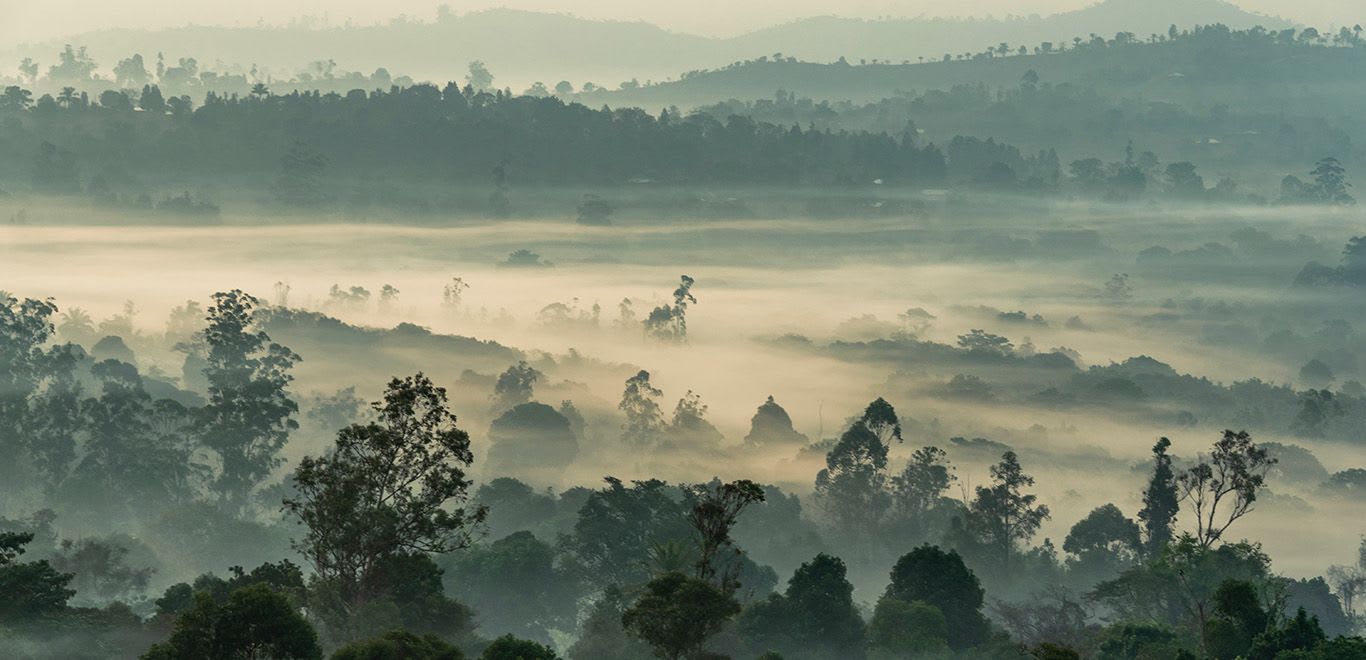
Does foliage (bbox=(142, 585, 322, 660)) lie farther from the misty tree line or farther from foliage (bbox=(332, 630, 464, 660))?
foliage (bbox=(332, 630, 464, 660))

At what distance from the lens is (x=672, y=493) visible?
472 ft

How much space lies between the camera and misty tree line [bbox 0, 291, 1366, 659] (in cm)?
6662

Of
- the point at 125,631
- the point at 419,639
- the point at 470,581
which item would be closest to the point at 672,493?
the point at 470,581

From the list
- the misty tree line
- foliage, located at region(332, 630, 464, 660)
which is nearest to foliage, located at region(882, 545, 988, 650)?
the misty tree line

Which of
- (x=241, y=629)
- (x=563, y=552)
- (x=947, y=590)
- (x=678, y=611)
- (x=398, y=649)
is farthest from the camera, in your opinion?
(x=563, y=552)

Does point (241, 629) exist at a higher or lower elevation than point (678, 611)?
higher

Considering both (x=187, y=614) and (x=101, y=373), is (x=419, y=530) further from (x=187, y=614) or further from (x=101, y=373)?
(x=101, y=373)

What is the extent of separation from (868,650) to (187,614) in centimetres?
3957

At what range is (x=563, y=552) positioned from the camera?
4257 inches

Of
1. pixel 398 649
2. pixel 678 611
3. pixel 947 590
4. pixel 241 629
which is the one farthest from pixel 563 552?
pixel 241 629

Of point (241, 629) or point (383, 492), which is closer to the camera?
point (241, 629)

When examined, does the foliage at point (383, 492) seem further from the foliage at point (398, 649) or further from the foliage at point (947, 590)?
the foliage at point (947, 590)

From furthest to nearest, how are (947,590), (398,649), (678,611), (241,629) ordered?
(947,590), (678,611), (398,649), (241,629)

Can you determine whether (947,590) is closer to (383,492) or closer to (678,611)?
(678,611)
